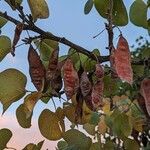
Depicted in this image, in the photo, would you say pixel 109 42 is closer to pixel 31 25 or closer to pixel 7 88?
pixel 31 25

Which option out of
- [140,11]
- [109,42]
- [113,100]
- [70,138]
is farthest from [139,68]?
[109,42]

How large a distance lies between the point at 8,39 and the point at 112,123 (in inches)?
26.6

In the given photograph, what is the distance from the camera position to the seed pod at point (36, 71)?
159cm

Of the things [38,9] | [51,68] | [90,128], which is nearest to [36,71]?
[51,68]

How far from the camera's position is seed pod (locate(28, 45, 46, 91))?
5.21 ft

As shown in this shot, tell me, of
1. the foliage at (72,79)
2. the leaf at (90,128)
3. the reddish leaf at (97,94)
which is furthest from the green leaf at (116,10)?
the leaf at (90,128)

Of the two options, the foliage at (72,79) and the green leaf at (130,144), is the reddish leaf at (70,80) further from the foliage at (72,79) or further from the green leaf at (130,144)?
the green leaf at (130,144)

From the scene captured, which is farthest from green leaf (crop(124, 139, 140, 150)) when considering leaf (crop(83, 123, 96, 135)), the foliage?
leaf (crop(83, 123, 96, 135))

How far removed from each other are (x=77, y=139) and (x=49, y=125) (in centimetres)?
15

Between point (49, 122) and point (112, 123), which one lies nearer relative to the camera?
point (49, 122)

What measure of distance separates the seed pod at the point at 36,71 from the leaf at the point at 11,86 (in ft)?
0.47

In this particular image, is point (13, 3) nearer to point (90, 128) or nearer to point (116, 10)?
point (116, 10)

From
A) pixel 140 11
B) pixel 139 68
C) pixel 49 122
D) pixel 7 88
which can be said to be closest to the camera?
pixel 7 88

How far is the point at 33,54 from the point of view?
1608 millimetres
